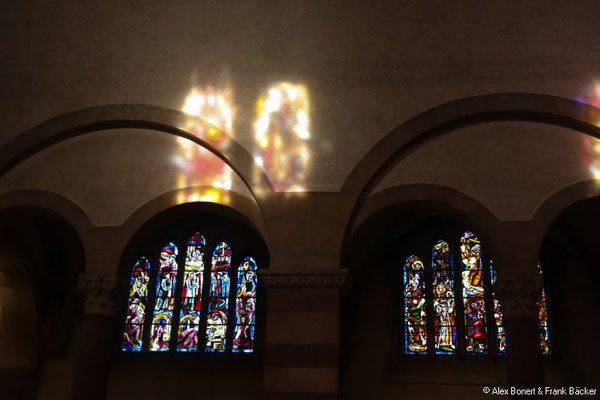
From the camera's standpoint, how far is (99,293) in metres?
9.80

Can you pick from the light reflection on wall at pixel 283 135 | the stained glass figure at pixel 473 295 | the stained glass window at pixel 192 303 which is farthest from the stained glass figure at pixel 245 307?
the stained glass figure at pixel 473 295

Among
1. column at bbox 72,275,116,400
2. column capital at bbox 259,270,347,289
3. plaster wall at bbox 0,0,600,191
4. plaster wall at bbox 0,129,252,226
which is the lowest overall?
column at bbox 72,275,116,400

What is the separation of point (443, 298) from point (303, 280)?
4.67 metres

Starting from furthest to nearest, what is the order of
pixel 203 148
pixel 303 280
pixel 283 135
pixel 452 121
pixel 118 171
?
1. pixel 118 171
2. pixel 203 148
3. pixel 283 135
4. pixel 452 121
5. pixel 303 280

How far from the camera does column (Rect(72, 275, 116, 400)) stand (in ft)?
30.8

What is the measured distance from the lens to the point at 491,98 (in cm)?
990

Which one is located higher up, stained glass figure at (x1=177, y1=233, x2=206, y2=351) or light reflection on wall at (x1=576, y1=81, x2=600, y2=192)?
light reflection on wall at (x1=576, y1=81, x2=600, y2=192)

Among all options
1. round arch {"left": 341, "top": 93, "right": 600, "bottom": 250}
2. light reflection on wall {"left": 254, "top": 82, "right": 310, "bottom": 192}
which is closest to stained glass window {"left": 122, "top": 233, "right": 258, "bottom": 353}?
light reflection on wall {"left": 254, "top": 82, "right": 310, "bottom": 192}

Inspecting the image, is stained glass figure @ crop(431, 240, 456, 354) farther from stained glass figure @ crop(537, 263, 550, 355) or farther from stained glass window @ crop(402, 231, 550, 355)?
stained glass figure @ crop(537, 263, 550, 355)

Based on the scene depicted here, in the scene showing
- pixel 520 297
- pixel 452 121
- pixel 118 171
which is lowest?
pixel 520 297

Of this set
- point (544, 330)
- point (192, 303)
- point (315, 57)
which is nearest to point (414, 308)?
point (544, 330)

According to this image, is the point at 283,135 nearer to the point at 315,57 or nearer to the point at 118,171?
the point at 315,57

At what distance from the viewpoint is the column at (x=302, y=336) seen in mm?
8719

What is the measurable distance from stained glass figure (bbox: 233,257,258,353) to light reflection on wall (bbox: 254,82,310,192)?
12.7 feet
